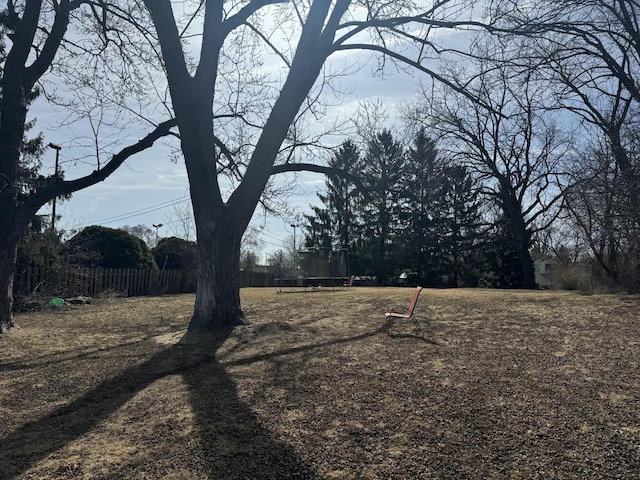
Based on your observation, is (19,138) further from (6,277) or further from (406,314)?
(406,314)

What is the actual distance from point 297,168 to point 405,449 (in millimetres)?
6894

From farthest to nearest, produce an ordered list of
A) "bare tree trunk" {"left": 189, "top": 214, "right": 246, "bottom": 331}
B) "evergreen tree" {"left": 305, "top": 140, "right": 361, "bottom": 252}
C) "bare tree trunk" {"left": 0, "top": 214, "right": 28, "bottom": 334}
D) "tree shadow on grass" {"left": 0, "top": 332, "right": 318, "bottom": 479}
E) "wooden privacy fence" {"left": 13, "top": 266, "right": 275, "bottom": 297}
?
"evergreen tree" {"left": 305, "top": 140, "right": 361, "bottom": 252}
"wooden privacy fence" {"left": 13, "top": 266, "right": 275, "bottom": 297}
"bare tree trunk" {"left": 0, "top": 214, "right": 28, "bottom": 334}
"bare tree trunk" {"left": 189, "top": 214, "right": 246, "bottom": 331}
"tree shadow on grass" {"left": 0, "top": 332, "right": 318, "bottom": 479}

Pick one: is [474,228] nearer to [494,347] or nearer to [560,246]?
[560,246]

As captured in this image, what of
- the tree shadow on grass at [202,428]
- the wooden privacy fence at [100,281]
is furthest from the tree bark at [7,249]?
the wooden privacy fence at [100,281]

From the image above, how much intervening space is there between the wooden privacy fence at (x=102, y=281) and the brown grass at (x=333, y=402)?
7.55 metres

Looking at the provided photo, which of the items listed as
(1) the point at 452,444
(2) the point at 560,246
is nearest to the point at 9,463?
(1) the point at 452,444

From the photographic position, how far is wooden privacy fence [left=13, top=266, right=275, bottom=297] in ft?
50.3

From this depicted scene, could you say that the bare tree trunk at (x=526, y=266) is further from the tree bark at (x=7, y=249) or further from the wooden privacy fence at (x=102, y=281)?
the tree bark at (x=7, y=249)

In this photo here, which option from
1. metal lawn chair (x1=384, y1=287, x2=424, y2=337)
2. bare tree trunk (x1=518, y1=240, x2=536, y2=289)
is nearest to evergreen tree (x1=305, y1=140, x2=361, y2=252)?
bare tree trunk (x1=518, y1=240, x2=536, y2=289)

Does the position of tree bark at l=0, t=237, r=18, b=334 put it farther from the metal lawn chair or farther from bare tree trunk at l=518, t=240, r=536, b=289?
bare tree trunk at l=518, t=240, r=536, b=289

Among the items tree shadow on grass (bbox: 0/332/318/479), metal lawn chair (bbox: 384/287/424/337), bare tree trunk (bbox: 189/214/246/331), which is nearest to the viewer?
tree shadow on grass (bbox: 0/332/318/479)

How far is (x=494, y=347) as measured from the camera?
6676mm

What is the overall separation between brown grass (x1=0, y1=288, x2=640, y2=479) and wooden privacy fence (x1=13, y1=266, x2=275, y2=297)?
296 inches

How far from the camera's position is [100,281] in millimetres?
19031
